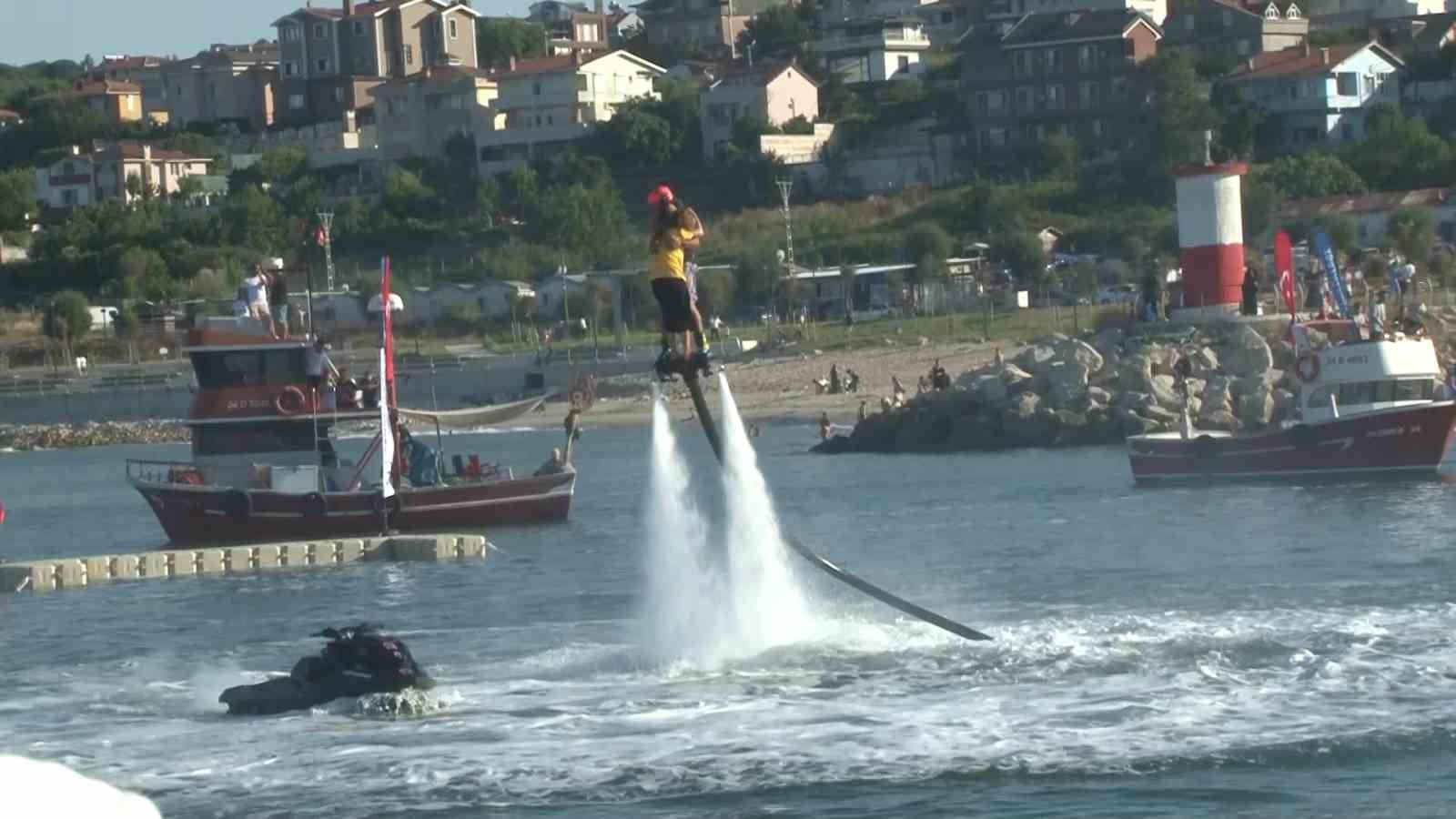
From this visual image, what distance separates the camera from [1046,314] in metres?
75.1

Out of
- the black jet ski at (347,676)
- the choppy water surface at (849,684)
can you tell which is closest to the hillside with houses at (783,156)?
the choppy water surface at (849,684)

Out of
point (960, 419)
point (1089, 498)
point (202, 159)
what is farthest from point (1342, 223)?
point (202, 159)

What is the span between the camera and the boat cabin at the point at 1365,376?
40.3 m

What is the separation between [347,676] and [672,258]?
20.3 ft

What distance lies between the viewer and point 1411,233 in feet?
243

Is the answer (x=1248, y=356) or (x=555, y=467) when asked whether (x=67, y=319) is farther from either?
(x=555, y=467)

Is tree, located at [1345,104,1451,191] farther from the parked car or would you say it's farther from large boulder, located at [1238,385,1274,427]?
large boulder, located at [1238,385,1274,427]

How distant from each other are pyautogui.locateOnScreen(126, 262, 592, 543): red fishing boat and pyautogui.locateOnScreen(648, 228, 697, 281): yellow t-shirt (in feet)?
72.1

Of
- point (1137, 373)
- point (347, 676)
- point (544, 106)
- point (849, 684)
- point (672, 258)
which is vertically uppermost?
point (544, 106)

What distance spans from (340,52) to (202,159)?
1260cm

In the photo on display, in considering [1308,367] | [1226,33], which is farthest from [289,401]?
[1226,33]

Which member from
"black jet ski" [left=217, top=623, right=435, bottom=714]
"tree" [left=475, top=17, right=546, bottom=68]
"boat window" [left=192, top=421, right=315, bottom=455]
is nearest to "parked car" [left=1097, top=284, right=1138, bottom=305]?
"boat window" [left=192, top=421, right=315, bottom=455]

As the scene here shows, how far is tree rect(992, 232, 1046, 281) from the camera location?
8200 cm

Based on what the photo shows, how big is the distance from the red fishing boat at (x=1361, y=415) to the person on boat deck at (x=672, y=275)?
2551 centimetres
